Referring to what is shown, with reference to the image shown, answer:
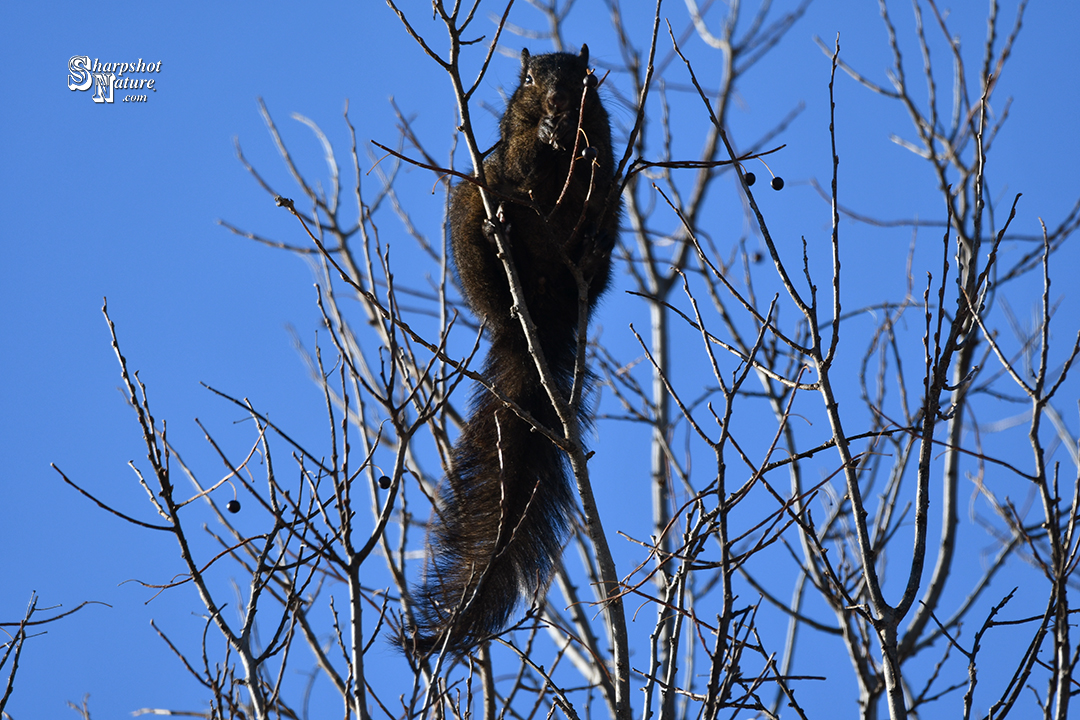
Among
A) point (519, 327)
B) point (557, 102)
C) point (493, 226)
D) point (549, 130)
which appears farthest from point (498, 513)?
point (557, 102)

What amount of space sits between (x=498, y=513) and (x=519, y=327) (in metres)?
1.08

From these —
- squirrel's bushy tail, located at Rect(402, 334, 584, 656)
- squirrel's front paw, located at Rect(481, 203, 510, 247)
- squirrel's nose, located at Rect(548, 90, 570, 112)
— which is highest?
squirrel's nose, located at Rect(548, 90, 570, 112)

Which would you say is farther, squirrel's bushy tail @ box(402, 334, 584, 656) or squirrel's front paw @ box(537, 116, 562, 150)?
squirrel's front paw @ box(537, 116, 562, 150)

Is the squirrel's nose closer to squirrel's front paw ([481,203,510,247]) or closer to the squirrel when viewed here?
the squirrel

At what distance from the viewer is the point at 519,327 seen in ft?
14.9

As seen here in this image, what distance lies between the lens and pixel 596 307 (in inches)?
198

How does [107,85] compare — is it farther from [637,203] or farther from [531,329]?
[531,329]

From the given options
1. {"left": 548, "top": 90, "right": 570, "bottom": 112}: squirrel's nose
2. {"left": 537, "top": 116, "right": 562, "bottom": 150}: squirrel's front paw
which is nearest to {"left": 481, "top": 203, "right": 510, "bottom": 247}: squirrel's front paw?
{"left": 537, "top": 116, "right": 562, "bottom": 150}: squirrel's front paw

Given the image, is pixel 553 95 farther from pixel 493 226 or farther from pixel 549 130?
pixel 493 226

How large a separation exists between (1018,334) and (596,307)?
3145 millimetres

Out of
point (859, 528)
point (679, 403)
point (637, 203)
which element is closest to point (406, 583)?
point (679, 403)

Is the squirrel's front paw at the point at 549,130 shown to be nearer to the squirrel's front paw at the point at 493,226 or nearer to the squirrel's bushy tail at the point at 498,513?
the squirrel's front paw at the point at 493,226

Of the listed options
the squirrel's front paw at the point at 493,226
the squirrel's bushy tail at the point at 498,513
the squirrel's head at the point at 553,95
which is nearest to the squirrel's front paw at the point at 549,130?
the squirrel's head at the point at 553,95

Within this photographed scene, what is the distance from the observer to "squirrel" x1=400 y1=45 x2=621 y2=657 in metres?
3.62
